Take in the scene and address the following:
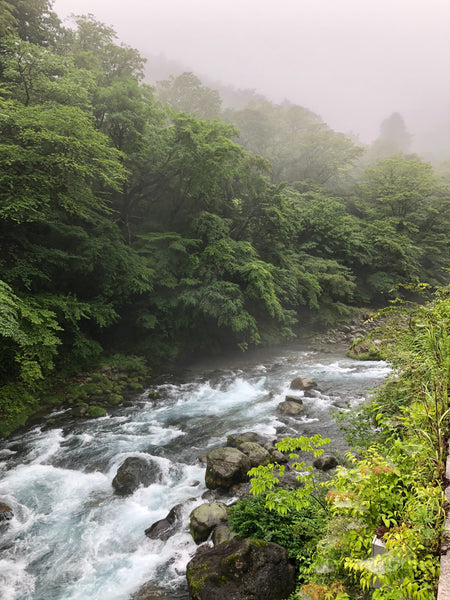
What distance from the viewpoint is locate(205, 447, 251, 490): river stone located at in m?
6.24

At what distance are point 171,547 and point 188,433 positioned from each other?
387 centimetres

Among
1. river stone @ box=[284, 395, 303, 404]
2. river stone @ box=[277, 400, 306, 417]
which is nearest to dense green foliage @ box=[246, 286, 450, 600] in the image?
river stone @ box=[277, 400, 306, 417]

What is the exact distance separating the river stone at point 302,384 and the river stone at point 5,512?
8.98m

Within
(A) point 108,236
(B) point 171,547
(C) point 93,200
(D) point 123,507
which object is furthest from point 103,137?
(B) point 171,547

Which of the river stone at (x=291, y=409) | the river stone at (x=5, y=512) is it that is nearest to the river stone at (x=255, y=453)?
the river stone at (x=291, y=409)

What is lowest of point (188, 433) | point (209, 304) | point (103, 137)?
point (188, 433)

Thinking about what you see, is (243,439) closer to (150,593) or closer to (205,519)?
(205,519)

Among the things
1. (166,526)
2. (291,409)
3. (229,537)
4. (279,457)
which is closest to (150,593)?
(166,526)

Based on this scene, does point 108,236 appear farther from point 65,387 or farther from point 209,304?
point 65,387

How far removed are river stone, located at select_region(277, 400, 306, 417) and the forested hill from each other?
183 inches

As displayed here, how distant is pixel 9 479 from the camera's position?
680 centimetres

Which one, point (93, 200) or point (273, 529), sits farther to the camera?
point (93, 200)

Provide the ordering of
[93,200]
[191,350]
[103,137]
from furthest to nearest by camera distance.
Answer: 1. [191,350]
2. [93,200]
3. [103,137]

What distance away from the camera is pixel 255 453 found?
6.86m
